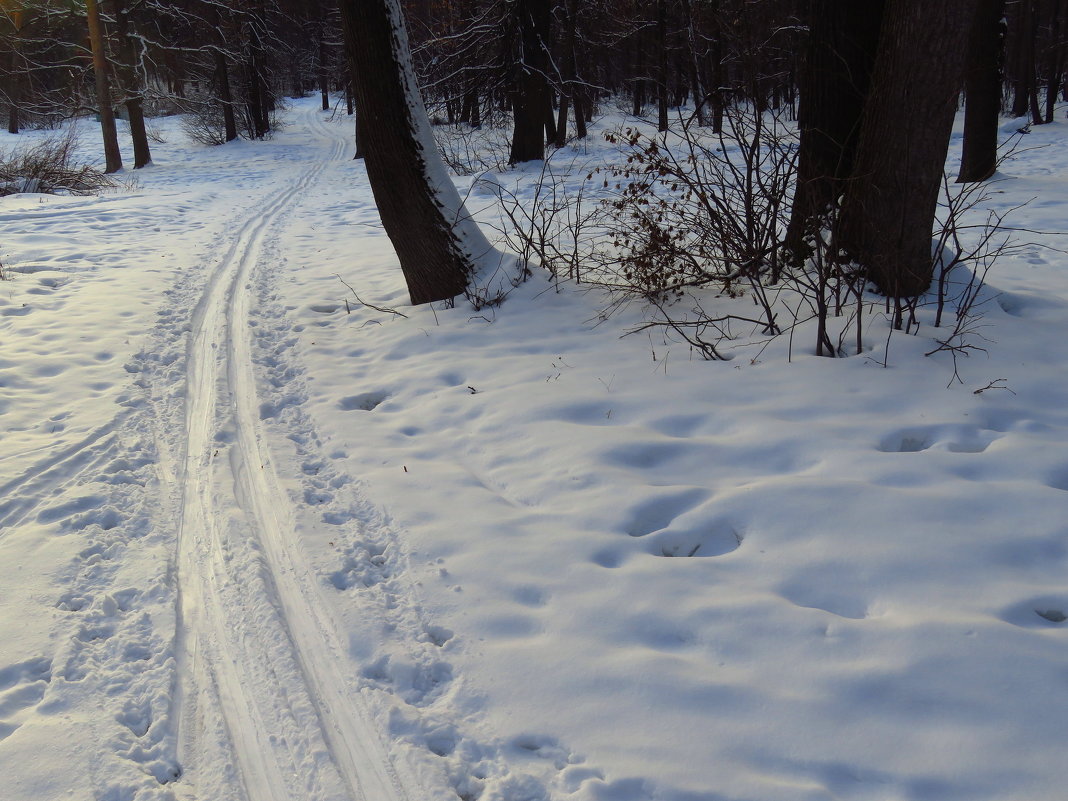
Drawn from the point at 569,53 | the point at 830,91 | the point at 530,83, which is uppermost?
the point at 569,53

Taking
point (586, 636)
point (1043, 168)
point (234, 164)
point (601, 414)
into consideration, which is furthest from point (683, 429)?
point (234, 164)

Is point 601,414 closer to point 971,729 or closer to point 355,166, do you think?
point 971,729

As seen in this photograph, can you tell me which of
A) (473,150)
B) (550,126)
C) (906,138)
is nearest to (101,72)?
(473,150)

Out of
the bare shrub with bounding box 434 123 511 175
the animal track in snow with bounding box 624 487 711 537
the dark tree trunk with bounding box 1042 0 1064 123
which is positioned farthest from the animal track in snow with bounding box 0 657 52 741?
the dark tree trunk with bounding box 1042 0 1064 123

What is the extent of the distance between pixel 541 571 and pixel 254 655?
1201 millimetres

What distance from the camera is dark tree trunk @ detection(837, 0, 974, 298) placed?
4410 mm

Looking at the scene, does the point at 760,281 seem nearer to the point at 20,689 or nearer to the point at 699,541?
the point at 699,541

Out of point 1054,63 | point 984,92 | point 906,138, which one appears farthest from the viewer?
point 1054,63

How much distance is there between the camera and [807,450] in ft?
12.1

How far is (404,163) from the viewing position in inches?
247

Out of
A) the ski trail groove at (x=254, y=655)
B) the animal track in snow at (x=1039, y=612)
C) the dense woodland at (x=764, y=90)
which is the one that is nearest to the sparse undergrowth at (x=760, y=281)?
the dense woodland at (x=764, y=90)

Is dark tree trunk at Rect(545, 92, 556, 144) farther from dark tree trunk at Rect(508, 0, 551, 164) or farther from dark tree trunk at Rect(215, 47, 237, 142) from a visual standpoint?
dark tree trunk at Rect(215, 47, 237, 142)

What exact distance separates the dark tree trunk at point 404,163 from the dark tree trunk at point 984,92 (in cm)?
758

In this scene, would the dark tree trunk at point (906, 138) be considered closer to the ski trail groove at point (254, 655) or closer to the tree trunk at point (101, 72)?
the ski trail groove at point (254, 655)
